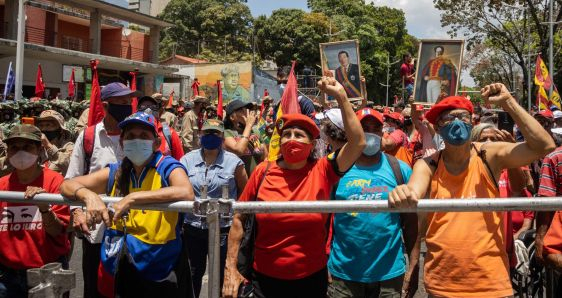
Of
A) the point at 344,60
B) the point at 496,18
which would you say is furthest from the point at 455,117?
the point at 496,18

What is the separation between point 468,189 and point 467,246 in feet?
1.03

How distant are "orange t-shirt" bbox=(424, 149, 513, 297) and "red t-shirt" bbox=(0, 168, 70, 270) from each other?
2.35 metres

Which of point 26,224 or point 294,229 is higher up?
point 294,229

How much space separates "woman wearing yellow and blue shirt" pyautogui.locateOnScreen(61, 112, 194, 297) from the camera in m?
3.03

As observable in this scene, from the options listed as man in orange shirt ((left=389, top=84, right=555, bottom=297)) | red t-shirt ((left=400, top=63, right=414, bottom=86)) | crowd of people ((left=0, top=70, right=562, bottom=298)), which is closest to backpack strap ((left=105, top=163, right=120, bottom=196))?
crowd of people ((left=0, top=70, right=562, bottom=298))

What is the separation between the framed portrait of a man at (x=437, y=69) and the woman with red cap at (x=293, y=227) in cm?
262

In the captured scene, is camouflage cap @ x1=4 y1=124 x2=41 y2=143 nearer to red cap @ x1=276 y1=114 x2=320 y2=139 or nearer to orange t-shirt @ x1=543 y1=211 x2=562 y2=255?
red cap @ x1=276 y1=114 x2=320 y2=139

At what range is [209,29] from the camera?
191ft

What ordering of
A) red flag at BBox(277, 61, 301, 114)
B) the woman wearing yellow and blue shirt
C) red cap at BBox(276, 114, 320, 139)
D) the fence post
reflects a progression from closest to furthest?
the fence post < the woman wearing yellow and blue shirt < red cap at BBox(276, 114, 320, 139) < red flag at BBox(277, 61, 301, 114)

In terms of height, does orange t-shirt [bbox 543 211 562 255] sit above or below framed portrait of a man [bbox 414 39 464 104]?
below

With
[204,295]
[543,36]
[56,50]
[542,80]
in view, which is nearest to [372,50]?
[543,36]

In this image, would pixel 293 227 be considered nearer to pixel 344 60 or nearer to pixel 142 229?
pixel 142 229

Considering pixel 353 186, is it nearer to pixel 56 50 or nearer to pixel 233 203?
pixel 233 203

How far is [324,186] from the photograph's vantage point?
10.7ft
